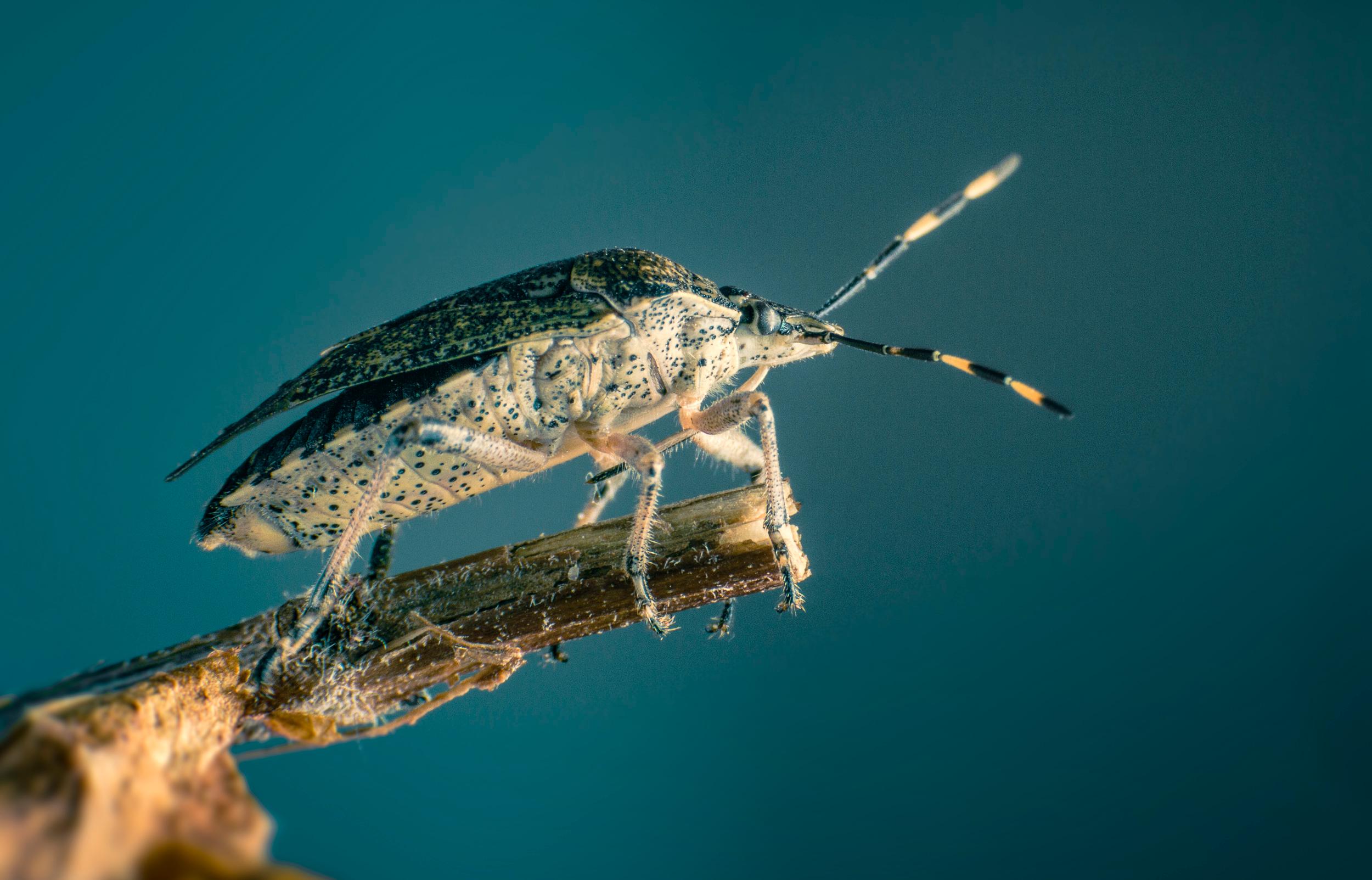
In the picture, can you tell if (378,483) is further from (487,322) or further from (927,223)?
(927,223)

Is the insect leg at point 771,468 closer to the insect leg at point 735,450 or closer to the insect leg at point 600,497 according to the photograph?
the insect leg at point 735,450

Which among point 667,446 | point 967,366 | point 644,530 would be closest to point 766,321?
point 667,446

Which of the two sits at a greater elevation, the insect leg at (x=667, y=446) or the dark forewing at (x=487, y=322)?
the dark forewing at (x=487, y=322)

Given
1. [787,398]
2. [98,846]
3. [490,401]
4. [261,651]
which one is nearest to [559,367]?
[490,401]

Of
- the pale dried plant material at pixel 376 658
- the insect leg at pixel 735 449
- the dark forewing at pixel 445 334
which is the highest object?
the dark forewing at pixel 445 334

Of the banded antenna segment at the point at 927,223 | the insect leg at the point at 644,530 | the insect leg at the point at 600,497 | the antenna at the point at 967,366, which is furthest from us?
the insect leg at the point at 600,497

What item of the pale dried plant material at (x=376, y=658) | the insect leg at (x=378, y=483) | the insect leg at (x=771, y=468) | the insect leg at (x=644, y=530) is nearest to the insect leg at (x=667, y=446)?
the insect leg at (x=771, y=468)

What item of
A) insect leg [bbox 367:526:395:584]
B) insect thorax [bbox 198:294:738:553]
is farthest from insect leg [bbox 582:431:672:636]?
insect leg [bbox 367:526:395:584]
